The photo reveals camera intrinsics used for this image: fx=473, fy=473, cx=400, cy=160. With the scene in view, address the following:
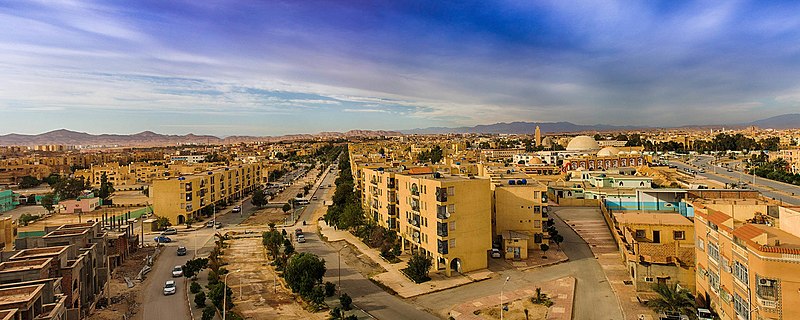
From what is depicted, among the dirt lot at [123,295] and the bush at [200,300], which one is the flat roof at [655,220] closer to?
the bush at [200,300]

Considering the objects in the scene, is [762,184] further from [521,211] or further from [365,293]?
[365,293]

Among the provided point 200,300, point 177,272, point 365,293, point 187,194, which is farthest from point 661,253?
point 187,194

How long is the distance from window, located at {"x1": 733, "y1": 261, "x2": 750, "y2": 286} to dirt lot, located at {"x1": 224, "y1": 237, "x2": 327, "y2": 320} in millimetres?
15912

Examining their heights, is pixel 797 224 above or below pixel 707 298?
above

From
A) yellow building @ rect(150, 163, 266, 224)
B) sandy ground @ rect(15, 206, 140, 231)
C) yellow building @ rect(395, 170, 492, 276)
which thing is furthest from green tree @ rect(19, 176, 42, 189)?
yellow building @ rect(395, 170, 492, 276)

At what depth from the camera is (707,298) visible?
1959cm

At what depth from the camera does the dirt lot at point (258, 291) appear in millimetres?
21538

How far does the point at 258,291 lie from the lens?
81.2 feet

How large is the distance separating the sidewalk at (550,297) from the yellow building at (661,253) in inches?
131

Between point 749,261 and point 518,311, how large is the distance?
912cm

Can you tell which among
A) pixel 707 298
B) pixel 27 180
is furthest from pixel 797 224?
pixel 27 180

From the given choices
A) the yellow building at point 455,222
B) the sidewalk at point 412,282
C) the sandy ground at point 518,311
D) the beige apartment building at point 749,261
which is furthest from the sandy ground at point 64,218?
the beige apartment building at point 749,261

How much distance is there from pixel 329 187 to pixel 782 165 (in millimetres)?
71036

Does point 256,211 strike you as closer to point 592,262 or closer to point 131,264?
point 131,264
